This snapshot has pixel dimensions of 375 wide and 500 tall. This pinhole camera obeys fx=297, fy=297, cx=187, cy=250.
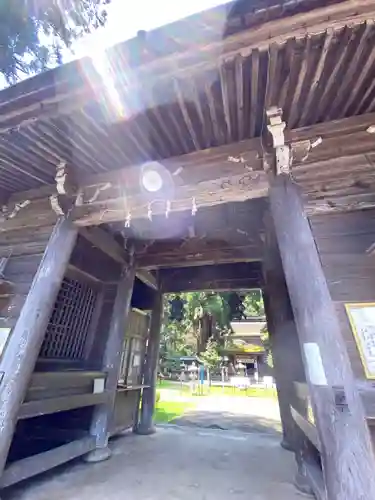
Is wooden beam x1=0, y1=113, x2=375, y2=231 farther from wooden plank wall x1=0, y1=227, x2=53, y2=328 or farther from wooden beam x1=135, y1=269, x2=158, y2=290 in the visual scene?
wooden beam x1=135, y1=269, x2=158, y2=290

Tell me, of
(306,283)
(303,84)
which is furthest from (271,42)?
(306,283)

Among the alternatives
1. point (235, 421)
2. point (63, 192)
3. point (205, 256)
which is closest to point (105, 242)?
point (63, 192)

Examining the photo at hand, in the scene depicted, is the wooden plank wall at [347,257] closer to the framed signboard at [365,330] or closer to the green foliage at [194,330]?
the framed signboard at [365,330]

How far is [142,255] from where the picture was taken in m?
5.24

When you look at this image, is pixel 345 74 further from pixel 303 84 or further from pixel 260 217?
pixel 260 217

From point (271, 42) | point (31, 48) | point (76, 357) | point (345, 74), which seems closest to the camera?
point (271, 42)

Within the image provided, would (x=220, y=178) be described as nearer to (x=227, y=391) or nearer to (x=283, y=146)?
(x=283, y=146)

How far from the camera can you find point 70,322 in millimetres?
4305

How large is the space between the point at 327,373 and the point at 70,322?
11.7 feet

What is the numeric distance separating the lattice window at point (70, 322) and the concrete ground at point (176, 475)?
1.36 m

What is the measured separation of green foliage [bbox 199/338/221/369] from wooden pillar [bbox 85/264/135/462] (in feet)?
47.2

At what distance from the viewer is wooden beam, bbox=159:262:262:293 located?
601 cm

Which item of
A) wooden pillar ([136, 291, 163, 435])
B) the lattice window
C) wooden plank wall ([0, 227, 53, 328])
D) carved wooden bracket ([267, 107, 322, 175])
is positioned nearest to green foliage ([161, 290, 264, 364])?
wooden pillar ([136, 291, 163, 435])

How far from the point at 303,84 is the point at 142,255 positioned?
11.9ft
